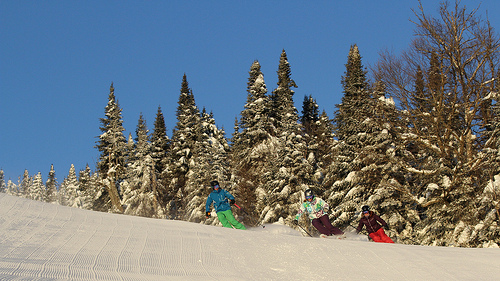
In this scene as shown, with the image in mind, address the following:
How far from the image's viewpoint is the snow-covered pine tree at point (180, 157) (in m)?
48.9

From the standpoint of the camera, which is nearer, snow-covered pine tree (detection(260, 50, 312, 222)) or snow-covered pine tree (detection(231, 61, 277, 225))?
snow-covered pine tree (detection(260, 50, 312, 222))

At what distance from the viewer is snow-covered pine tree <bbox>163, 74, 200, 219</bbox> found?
48897 mm

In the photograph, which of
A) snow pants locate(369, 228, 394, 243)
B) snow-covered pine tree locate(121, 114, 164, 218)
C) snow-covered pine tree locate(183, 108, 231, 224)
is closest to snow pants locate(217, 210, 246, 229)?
snow pants locate(369, 228, 394, 243)

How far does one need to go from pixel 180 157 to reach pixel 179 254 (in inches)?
1740

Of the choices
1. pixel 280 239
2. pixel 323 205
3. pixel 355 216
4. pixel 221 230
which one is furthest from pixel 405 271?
pixel 355 216

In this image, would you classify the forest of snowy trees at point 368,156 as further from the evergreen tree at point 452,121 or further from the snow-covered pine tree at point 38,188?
the snow-covered pine tree at point 38,188

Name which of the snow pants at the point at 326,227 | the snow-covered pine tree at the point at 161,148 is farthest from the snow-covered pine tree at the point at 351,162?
the snow-covered pine tree at the point at 161,148

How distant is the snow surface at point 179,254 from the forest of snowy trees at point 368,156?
923 centimetres

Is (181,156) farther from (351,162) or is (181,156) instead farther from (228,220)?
(228,220)

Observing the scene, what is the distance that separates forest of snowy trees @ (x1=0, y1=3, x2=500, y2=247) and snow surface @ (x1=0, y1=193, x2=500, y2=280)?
30.3 feet

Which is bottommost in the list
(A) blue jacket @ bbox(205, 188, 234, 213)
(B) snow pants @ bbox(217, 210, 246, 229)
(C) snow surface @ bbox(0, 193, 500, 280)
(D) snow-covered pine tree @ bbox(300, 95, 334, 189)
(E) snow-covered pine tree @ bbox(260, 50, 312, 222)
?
(C) snow surface @ bbox(0, 193, 500, 280)

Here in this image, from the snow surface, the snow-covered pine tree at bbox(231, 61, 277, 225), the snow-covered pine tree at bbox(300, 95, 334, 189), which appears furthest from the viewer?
the snow-covered pine tree at bbox(231, 61, 277, 225)

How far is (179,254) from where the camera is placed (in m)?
7.02

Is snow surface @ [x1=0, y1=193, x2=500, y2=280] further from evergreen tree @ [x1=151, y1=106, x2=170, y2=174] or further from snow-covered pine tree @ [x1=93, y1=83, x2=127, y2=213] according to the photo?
evergreen tree @ [x1=151, y1=106, x2=170, y2=174]
